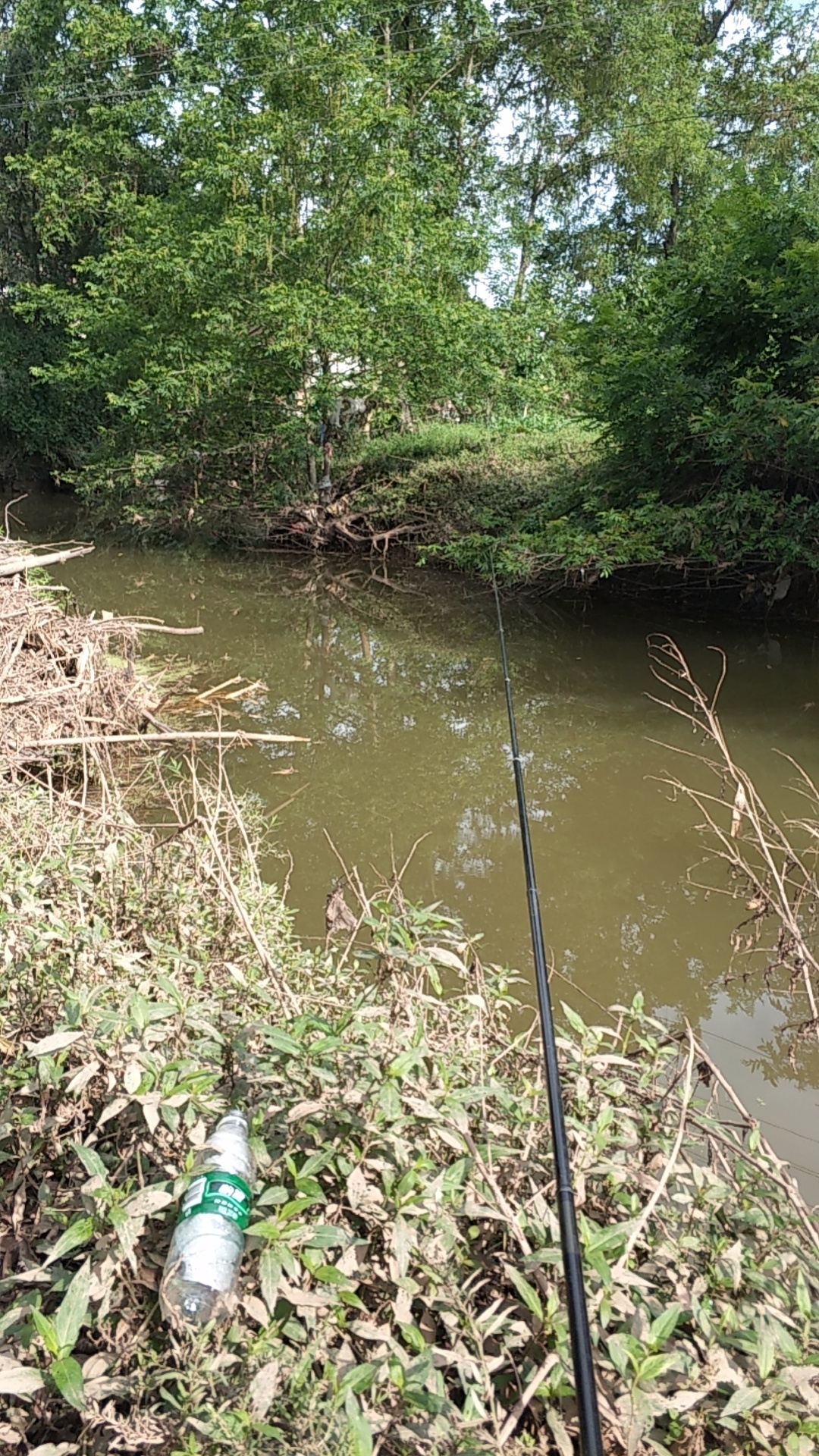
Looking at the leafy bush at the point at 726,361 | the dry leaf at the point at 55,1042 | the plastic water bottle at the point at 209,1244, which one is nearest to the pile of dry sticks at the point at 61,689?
the dry leaf at the point at 55,1042

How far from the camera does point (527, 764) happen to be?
6070mm

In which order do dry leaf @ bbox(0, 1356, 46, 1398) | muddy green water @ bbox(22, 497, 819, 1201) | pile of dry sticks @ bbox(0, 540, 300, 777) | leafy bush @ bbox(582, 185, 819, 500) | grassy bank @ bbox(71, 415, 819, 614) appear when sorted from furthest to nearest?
grassy bank @ bbox(71, 415, 819, 614)
leafy bush @ bbox(582, 185, 819, 500)
pile of dry sticks @ bbox(0, 540, 300, 777)
muddy green water @ bbox(22, 497, 819, 1201)
dry leaf @ bbox(0, 1356, 46, 1398)

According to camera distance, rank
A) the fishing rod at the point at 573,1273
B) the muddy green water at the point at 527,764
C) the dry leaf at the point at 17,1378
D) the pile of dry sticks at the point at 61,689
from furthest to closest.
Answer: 1. the pile of dry sticks at the point at 61,689
2. the muddy green water at the point at 527,764
3. the dry leaf at the point at 17,1378
4. the fishing rod at the point at 573,1273

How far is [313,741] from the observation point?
21.1 ft

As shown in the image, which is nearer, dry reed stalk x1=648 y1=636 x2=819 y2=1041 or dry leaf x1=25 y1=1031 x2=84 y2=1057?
dry leaf x1=25 y1=1031 x2=84 y2=1057

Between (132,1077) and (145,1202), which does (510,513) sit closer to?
(132,1077)

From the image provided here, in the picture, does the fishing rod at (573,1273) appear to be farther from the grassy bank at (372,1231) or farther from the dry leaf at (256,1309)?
the dry leaf at (256,1309)

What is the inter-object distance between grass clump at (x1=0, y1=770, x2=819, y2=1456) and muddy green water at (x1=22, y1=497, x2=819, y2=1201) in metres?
1.15

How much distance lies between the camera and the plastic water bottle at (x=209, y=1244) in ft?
4.75

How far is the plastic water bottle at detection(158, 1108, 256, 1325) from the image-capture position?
145cm

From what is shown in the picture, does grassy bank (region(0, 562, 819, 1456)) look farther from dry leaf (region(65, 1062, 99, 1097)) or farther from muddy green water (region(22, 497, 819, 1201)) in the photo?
muddy green water (region(22, 497, 819, 1201))

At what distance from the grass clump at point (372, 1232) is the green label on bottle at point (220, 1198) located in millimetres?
46

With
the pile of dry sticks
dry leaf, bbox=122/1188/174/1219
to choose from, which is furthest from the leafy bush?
dry leaf, bbox=122/1188/174/1219

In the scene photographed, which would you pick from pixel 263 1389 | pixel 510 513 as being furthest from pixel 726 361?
pixel 263 1389
